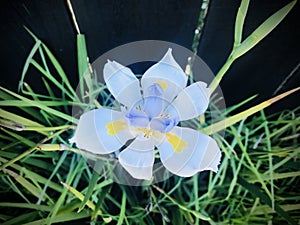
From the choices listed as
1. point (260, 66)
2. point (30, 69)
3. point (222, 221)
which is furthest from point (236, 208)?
point (30, 69)

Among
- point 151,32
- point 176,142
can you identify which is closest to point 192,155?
point 176,142

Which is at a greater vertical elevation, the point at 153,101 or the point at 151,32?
the point at 151,32

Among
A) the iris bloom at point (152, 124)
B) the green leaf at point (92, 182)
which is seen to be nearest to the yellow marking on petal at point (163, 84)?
the iris bloom at point (152, 124)

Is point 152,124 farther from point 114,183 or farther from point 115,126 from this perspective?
point 114,183

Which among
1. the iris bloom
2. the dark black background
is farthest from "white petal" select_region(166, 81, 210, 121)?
the dark black background

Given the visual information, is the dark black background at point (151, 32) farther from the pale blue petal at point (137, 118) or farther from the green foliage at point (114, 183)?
the pale blue petal at point (137, 118)

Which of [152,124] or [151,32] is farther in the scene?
[151,32]

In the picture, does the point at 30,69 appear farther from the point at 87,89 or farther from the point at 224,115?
the point at 224,115
